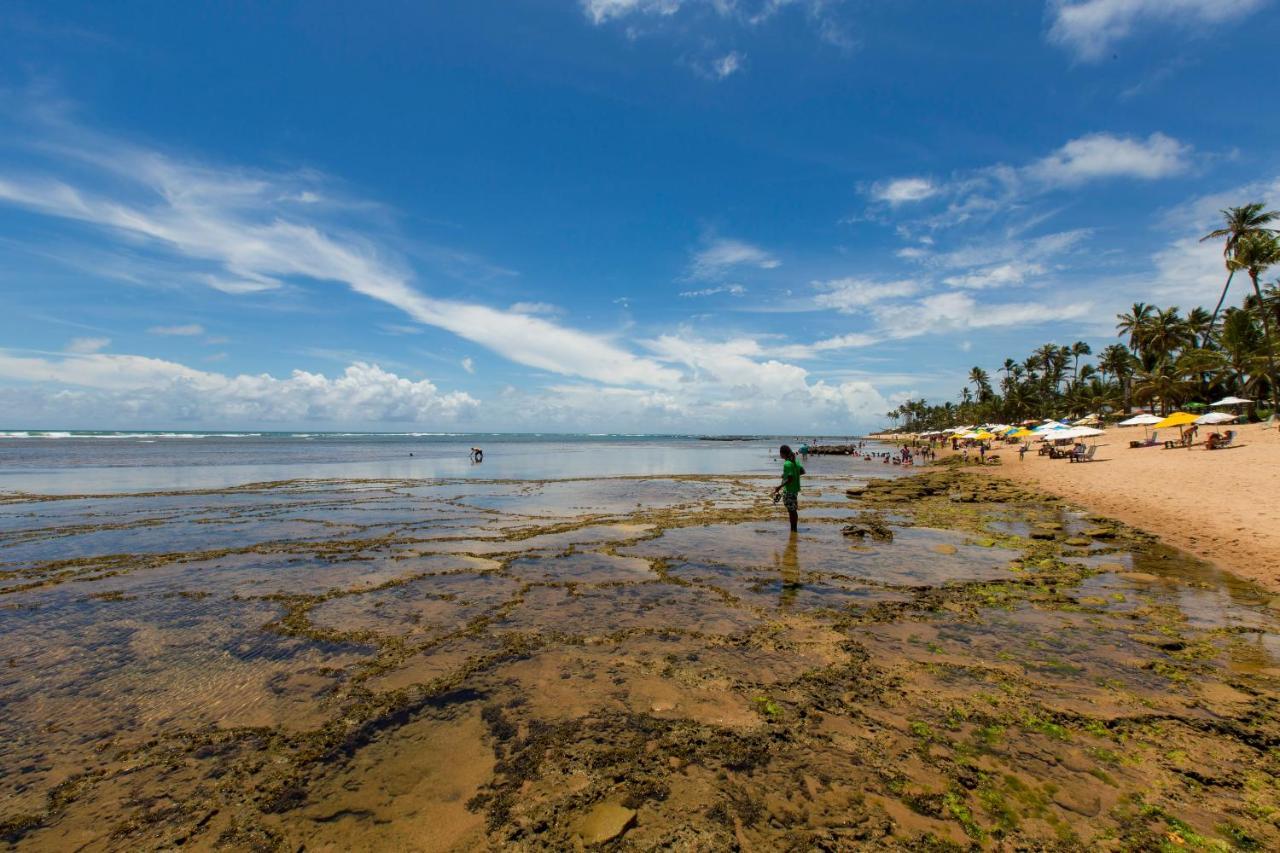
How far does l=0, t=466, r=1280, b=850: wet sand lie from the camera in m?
4.42

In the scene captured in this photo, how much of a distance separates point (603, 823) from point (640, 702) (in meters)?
2.00

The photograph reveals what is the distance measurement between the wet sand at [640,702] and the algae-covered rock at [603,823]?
0.07 feet

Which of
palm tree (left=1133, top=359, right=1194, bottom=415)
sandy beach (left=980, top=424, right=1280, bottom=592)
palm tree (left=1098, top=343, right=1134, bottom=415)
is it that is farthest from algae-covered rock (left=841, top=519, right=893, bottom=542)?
palm tree (left=1098, top=343, right=1134, bottom=415)

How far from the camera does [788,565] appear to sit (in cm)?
1295

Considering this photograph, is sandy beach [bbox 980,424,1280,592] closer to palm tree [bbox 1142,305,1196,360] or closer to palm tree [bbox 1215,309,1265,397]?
palm tree [bbox 1215,309,1265,397]

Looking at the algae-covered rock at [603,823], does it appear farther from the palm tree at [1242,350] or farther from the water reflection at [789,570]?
the palm tree at [1242,350]

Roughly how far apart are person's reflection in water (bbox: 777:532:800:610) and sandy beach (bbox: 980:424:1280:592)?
931 centimetres

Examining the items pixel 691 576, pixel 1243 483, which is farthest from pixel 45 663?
pixel 1243 483

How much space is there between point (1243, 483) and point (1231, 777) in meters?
24.2

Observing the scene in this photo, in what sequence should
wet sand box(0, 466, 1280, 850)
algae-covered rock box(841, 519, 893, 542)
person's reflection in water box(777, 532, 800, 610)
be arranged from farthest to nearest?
algae-covered rock box(841, 519, 893, 542) < person's reflection in water box(777, 532, 800, 610) < wet sand box(0, 466, 1280, 850)

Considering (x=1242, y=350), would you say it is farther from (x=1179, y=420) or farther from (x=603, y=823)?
(x=603, y=823)

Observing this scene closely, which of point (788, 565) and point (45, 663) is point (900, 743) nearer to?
point (788, 565)

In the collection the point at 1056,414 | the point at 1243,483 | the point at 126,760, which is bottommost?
the point at 126,760

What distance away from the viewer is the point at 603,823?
4363 millimetres
